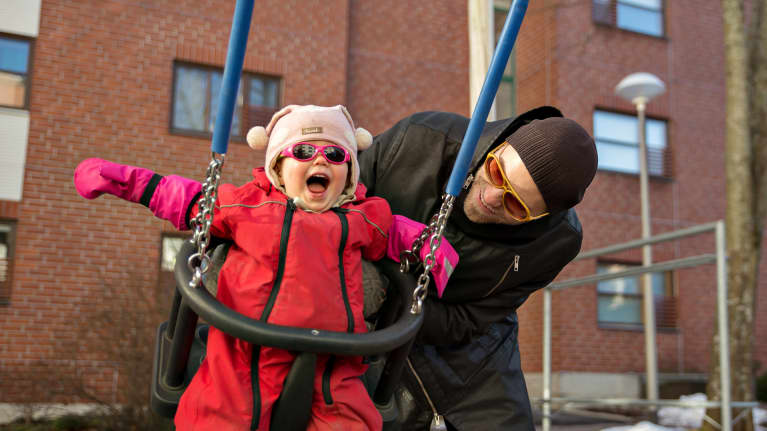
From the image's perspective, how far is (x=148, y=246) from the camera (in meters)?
10.2

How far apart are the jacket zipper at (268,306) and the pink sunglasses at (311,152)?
0.17 meters

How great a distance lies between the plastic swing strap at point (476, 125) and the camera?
5.49ft

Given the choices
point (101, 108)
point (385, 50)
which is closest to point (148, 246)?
point (101, 108)

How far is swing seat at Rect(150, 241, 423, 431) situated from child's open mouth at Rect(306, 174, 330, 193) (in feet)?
0.98

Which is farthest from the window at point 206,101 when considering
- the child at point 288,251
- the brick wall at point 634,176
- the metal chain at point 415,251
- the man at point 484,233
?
the metal chain at point 415,251

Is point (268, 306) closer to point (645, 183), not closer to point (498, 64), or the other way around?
point (498, 64)

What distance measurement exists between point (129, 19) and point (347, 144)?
10.0 m

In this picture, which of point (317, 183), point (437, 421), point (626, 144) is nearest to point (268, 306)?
point (317, 183)

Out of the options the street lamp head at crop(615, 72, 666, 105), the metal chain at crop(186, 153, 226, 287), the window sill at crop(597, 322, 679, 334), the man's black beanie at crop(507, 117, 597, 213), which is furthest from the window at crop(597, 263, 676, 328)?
the metal chain at crop(186, 153, 226, 287)

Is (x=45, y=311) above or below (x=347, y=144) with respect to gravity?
below

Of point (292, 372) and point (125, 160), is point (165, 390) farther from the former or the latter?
point (125, 160)

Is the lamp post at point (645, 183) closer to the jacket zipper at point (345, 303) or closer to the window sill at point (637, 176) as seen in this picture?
the window sill at point (637, 176)

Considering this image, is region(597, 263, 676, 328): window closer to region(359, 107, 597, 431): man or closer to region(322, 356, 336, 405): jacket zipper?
region(359, 107, 597, 431): man

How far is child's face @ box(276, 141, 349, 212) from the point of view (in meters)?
1.85
